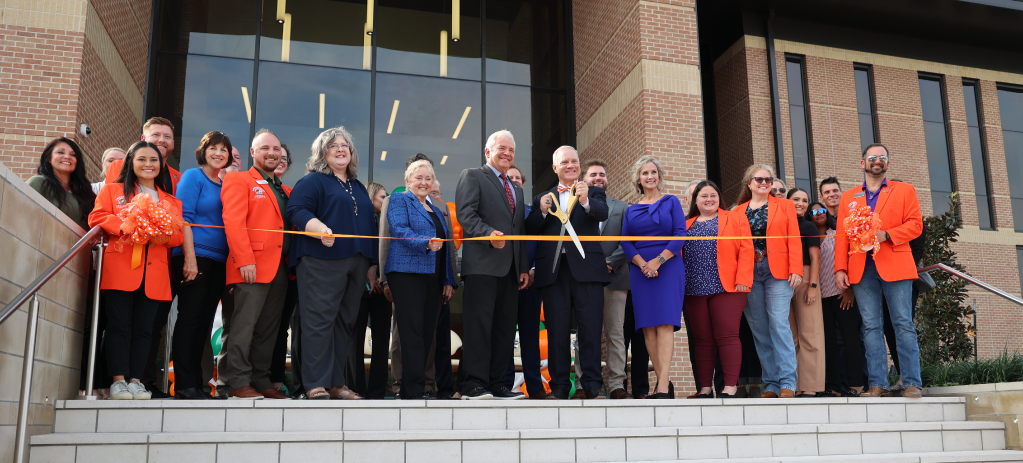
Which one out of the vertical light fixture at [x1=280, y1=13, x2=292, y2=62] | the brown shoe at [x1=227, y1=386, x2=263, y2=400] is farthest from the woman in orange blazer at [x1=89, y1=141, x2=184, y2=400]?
the vertical light fixture at [x1=280, y1=13, x2=292, y2=62]

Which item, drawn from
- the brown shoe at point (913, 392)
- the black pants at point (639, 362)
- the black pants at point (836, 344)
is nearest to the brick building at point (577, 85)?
the black pants at point (836, 344)

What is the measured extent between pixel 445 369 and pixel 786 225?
303cm

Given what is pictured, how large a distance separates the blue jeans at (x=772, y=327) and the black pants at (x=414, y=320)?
2.65m

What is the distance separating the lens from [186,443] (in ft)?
12.8

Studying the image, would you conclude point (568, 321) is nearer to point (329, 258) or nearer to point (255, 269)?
point (329, 258)

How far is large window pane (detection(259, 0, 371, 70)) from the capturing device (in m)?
11.3

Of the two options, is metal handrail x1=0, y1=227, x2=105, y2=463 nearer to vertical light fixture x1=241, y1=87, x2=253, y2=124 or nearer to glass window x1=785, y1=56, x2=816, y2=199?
vertical light fixture x1=241, y1=87, x2=253, y2=124

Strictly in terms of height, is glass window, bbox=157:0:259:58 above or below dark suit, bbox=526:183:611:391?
above

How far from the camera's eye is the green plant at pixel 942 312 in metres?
9.94

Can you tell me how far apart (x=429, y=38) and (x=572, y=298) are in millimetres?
7622

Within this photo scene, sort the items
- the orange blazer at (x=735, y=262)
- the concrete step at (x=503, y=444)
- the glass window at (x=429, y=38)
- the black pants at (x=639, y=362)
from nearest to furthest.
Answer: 1. the concrete step at (x=503, y=444)
2. the orange blazer at (x=735, y=262)
3. the black pants at (x=639, y=362)
4. the glass window at (x=429, y=38)

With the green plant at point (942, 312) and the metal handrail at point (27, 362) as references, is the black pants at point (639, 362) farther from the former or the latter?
the green plant at point (942, 312)

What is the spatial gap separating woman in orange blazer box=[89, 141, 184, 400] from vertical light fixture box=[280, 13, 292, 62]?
6.79 meters

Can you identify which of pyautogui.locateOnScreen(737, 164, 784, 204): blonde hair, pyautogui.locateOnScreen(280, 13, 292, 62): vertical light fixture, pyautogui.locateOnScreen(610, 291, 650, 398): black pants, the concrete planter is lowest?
the concrete planter
